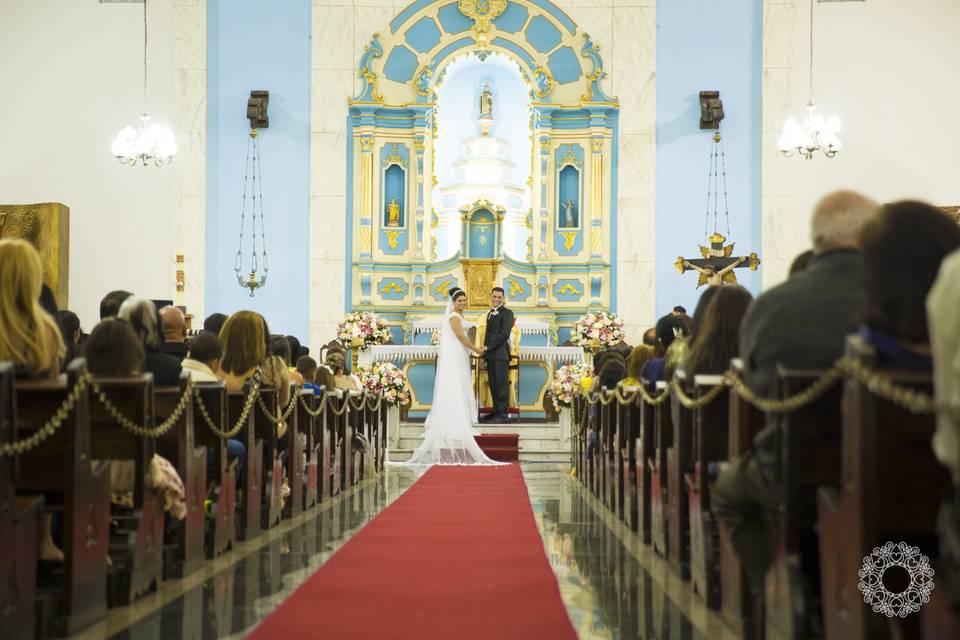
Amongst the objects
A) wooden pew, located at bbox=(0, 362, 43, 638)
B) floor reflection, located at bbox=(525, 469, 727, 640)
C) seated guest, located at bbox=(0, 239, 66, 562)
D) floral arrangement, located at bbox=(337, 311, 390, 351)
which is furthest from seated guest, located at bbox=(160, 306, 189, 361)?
floral arrangement, located at bbox=(337, 311, 390, 351)

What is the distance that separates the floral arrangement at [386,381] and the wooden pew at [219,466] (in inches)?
295

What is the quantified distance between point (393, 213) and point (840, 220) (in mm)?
14198

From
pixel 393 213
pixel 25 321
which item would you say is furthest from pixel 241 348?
pixel 393 213

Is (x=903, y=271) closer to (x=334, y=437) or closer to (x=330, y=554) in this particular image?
(x=330, y=554)

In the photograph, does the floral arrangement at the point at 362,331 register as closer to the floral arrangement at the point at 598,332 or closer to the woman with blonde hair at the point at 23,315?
the floral arrangement at the point at 598,332

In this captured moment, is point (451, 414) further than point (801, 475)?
Yes

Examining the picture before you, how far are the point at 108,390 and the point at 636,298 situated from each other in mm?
13223

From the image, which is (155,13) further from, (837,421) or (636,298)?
(837,421)

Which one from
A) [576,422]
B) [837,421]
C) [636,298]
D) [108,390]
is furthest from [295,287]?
[837,421]

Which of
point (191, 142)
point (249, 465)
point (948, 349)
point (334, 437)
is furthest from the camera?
point (191, 142)

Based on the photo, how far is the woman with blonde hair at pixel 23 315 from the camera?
4430 millimetres

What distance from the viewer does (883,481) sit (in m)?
3.35

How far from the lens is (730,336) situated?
566 cm

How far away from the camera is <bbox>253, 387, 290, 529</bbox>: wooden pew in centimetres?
801
